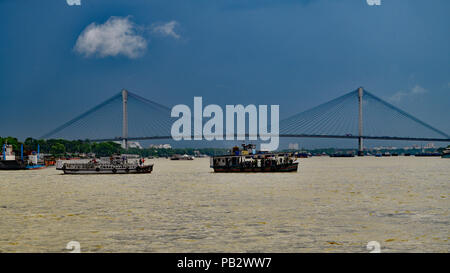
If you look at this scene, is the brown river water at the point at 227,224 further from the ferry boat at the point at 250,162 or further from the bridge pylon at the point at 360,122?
the bridge pylon at the point at 360,122

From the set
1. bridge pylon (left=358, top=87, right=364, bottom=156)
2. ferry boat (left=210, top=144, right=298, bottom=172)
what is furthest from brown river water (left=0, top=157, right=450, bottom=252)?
bridge pylon (left=358, top=87, right=364, bottom=156)

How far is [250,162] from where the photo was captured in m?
58.0

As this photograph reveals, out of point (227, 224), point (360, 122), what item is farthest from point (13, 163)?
point (360, 122)

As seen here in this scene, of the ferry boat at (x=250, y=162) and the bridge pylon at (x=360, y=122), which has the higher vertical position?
the bridge pylon at (x=360, y=122)

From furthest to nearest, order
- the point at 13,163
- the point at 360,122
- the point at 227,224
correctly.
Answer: the point at 360,122 → the point at 13,163 → the point at 227,224

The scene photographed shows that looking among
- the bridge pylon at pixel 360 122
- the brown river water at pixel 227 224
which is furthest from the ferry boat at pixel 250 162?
the bridge pylon at pixel 360 122

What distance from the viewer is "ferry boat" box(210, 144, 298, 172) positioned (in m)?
55.8

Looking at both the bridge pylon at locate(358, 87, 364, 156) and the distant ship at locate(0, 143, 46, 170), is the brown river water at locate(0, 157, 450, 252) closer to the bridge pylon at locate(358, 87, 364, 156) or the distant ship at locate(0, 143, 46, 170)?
the distant ship at locate(0, 143, 46, 170)

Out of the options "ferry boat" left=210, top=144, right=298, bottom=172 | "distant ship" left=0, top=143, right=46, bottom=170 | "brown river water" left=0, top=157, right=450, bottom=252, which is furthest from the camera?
"distant ship" left=0, top=143, right=46, bottom=170

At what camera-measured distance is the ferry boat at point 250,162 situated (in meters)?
55.8

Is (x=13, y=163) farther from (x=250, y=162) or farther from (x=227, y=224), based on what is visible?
(x=227, y=224)

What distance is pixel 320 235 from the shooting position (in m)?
12.8
